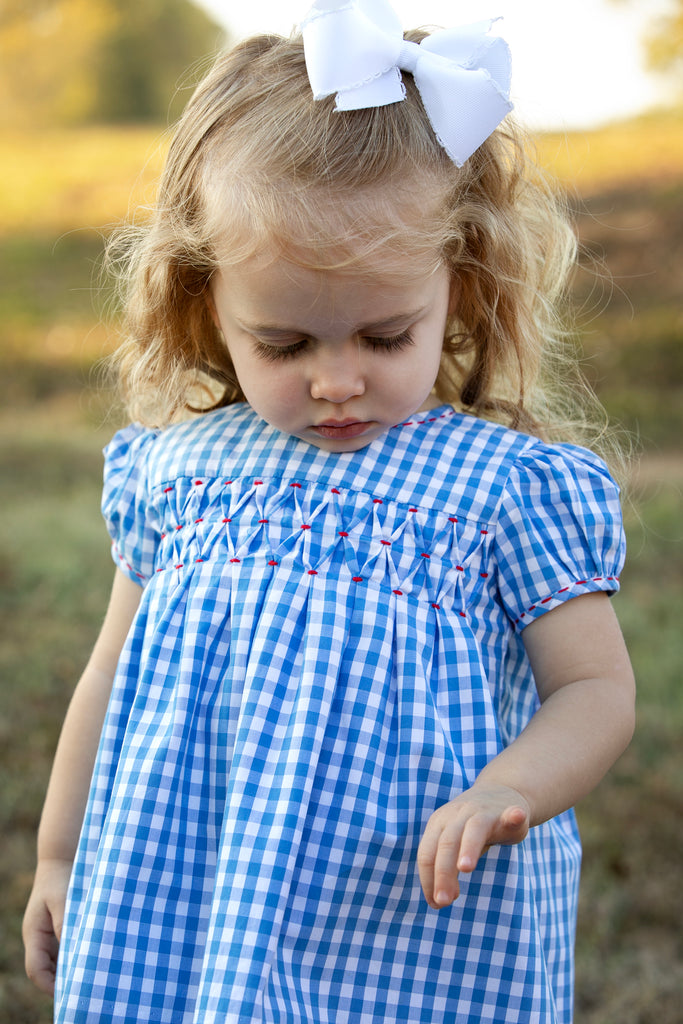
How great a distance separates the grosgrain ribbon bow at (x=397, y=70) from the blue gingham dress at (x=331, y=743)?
0.35 meters

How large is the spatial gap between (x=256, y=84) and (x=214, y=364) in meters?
0.36

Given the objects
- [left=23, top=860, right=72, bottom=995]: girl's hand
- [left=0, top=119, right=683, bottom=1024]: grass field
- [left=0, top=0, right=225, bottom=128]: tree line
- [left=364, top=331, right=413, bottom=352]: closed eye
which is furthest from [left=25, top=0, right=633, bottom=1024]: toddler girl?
[left=0, top=0, right=225, bottom=128]: tree line

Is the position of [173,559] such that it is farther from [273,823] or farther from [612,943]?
[612,943]

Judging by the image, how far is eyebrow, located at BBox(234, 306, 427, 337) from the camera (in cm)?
108

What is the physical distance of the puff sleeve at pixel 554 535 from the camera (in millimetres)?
1139

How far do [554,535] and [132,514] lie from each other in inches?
21.7

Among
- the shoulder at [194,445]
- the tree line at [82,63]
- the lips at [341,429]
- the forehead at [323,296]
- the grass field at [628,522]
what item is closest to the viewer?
the forehead at [323,296]

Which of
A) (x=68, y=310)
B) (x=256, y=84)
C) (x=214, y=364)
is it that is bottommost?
(x=68, y=310)

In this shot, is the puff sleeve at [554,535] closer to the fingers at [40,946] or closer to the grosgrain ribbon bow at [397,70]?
the grosgrain ribbon bow at [397,70]

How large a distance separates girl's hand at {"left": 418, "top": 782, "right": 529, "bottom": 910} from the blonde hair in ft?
1.76

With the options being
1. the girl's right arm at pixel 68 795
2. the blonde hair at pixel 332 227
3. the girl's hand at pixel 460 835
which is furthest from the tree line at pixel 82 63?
the girl's hand at pixel 460 835

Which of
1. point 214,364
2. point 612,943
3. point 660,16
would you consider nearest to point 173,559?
point 214,364

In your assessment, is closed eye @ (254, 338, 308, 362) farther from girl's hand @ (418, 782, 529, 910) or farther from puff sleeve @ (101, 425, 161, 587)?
girl's hand @ (418, 782, 529, 910)

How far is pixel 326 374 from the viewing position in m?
1.10
